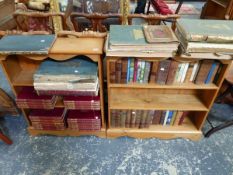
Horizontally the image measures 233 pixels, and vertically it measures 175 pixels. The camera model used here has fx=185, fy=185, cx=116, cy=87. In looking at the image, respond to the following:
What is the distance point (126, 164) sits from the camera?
141 cm

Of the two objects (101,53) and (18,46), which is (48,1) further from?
(101,53)

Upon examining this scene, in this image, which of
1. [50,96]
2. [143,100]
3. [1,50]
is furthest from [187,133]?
[1,50]

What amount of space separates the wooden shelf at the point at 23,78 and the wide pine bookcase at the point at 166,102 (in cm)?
57

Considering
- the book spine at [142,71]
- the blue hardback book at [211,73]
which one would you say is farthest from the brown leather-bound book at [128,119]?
the blue hardback book at [211,73]

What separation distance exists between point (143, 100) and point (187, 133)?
1.60 ft

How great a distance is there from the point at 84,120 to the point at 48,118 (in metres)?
0.28

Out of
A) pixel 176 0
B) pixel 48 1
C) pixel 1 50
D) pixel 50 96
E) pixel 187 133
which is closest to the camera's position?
pixel 1 50

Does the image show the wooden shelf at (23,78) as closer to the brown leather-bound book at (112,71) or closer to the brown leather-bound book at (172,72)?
the brown leather-bound book at (112,71)

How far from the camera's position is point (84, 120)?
1.43 metres

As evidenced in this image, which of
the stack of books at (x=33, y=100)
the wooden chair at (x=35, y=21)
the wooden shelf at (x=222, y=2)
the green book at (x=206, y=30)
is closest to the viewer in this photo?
the green book at (x=206, y=30)

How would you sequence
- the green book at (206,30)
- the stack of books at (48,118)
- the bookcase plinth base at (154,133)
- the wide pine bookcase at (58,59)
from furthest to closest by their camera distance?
the bookcase plinth base at (154,133)
the stack of books at (48,118)
the wide pine bookcase at (58,59)
the green book at (206,30)

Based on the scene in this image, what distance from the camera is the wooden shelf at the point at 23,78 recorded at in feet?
4.21

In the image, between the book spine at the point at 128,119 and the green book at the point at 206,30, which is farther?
the book spine at the point at 128,119

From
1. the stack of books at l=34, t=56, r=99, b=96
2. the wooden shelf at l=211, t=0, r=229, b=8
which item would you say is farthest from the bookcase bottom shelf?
the wooden shelf at l=211, t=0, r=229, b=8
